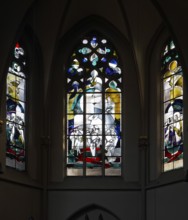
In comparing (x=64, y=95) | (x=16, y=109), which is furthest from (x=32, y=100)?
(x=64, y=95)

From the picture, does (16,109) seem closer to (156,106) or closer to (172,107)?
(156,106)

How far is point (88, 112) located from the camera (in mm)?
23297

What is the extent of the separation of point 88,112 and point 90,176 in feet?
5.60

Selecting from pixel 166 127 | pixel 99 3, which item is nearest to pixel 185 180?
pixel 166 127

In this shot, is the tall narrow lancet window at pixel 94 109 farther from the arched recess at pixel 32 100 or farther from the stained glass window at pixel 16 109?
the stained glass window at pixel 16 109

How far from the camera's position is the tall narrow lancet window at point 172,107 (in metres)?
21.6

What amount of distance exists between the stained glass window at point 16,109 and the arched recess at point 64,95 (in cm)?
83

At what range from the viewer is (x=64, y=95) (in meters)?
23.2

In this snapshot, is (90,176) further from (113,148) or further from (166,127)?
(166,127)

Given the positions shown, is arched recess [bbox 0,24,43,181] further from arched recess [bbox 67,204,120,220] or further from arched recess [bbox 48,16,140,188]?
arched recess [bbox 67,204,120,220]

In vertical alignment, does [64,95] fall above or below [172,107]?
above

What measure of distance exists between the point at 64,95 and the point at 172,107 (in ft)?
9.78

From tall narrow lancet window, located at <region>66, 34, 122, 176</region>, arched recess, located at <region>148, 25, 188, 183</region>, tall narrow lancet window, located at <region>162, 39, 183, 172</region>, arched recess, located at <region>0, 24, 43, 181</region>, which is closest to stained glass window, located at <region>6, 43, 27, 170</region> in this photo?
arched recess, located at <region>0, 24, 43, 181</region>

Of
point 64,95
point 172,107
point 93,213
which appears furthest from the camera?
point 64,95
